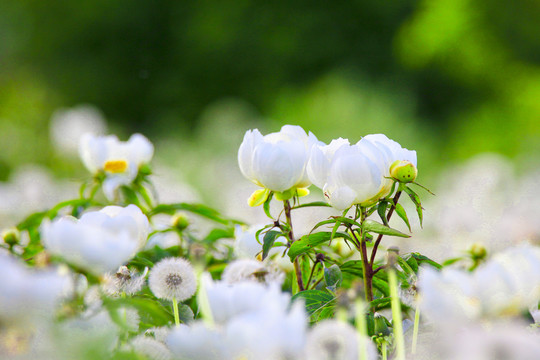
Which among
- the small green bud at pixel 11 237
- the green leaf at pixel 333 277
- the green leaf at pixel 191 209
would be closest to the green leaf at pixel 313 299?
the green leaf at pixel 333 277

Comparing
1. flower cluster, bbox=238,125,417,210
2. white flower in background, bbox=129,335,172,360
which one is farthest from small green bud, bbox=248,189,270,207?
white flower in background, bbox=129,335,172,360

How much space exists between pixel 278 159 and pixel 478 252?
0.35 metres

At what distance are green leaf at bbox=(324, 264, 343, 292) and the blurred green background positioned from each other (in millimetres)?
3548

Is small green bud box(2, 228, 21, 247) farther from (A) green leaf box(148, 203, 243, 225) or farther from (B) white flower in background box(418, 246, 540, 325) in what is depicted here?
(B) white flower in background box(418, 246, 540, 325)

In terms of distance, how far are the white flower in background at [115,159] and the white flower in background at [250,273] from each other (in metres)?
0.39

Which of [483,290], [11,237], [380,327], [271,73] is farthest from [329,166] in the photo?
[271,73]

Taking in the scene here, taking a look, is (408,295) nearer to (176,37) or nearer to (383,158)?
(383,158)

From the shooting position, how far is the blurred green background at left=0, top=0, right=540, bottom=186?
5270mm

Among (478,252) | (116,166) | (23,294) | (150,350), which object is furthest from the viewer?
(116,166)

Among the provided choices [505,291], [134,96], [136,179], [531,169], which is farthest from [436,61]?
[505,291]

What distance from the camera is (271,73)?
671 cm

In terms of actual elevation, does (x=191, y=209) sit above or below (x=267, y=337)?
above

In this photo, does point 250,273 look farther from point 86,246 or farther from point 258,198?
point 86,246

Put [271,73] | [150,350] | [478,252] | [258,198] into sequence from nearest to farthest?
[150,350], [258,198], [478,252], [271,73]
